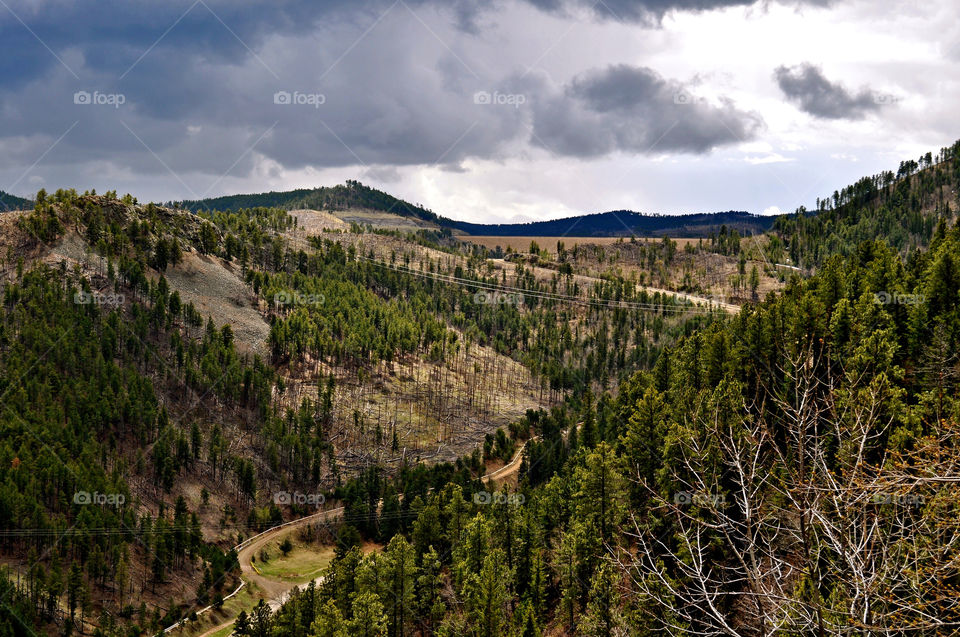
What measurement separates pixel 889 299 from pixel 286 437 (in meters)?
122

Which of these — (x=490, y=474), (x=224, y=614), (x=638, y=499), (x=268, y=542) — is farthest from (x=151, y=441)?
(x=638, y=499)

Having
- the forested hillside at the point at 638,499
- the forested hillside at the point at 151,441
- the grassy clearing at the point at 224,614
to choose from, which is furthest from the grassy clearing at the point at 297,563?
the forested hillside at the point at 638,499

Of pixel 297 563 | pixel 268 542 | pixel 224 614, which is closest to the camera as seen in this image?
pixel 224 614

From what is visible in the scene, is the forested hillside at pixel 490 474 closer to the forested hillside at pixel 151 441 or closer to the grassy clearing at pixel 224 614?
the forested hillside at pixel 151 441

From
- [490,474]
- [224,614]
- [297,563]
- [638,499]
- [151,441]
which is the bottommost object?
[297,563]

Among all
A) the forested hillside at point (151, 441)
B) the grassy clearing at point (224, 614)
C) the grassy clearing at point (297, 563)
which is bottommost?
the grassy clearing at point (297, 563)

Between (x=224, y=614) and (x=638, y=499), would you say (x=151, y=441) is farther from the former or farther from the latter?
(x=638, y=499)

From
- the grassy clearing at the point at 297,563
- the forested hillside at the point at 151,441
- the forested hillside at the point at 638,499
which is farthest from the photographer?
the grassy clearing at the point at 297,563

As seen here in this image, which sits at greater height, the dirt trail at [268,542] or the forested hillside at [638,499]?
the forested hillside at [638,499]

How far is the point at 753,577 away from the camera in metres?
12.7

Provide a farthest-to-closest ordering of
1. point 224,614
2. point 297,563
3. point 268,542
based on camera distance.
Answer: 1. point 268,542
2. point 297,563
3. point 224,614

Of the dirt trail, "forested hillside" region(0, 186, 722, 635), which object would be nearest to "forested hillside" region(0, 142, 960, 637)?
"forested hillside" region(0, 186, 722, 635)

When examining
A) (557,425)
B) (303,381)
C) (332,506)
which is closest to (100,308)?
(303,381)

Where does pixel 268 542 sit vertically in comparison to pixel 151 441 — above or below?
below
